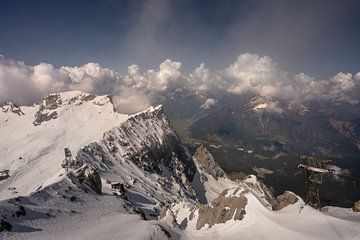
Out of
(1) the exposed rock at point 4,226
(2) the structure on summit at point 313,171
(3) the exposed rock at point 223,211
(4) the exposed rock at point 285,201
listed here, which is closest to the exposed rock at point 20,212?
(1) the exposed rock at point 4,226

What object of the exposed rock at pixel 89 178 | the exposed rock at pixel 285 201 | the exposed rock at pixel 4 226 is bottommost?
the exposed rock at pixel 285 201

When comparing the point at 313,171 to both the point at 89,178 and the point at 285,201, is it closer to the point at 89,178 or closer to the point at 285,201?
the point at 285,201

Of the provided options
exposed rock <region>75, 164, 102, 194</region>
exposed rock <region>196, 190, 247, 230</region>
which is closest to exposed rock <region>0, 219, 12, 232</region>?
exposed rock <region>196, 190, 247, 230</region>

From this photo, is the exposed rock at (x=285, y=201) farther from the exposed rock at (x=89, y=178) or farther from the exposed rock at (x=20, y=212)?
the exposed rock at (x=89, y=178)

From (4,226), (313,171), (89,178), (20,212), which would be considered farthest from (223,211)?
(89,178)

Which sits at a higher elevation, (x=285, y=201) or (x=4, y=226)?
(x=4, y=226)

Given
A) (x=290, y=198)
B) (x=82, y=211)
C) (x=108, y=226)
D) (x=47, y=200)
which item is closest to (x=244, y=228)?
(x=290, y=198)

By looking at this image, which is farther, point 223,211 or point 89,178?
point 89,178

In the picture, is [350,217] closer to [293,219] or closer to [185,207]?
[293,219]

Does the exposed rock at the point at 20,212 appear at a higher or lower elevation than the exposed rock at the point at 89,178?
lower
